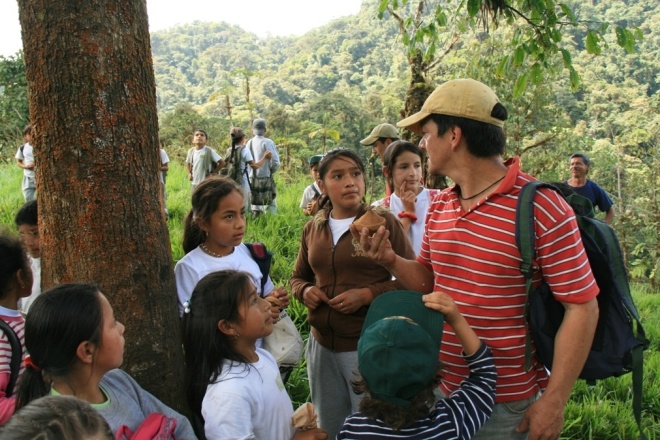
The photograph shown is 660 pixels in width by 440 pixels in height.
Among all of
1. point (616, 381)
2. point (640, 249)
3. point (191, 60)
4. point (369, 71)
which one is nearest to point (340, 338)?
point (616, 381)

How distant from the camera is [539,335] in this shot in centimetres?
172

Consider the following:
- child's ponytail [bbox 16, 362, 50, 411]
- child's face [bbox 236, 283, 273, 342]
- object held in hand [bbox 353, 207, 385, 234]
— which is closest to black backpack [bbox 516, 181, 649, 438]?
object held in hand [bbox 353, 207, 385, 234]

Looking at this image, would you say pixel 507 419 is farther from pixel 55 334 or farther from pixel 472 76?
pixel 472 76

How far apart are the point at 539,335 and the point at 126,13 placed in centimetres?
178

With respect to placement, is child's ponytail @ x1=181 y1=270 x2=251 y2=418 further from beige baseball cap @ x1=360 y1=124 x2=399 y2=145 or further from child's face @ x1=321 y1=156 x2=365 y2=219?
beige baseball cap @ x1=360 y1=124 x2=399 y2=145

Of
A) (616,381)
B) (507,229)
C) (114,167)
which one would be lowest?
(616,381)

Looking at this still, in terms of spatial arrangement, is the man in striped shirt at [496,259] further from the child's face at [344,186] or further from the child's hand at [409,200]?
the child's hand at [409,200]

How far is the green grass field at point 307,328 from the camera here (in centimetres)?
363

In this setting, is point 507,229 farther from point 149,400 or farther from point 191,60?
point 191,60

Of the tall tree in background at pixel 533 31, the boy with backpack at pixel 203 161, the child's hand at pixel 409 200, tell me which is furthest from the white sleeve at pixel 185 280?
the boy with backpack at pixel 203 161

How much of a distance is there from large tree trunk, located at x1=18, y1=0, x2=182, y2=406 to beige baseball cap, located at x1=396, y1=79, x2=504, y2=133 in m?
1.07

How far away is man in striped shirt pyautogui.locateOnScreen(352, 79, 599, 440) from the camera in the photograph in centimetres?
164

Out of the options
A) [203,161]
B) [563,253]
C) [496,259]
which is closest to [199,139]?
[203,161]

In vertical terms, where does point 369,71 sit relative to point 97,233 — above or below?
above
